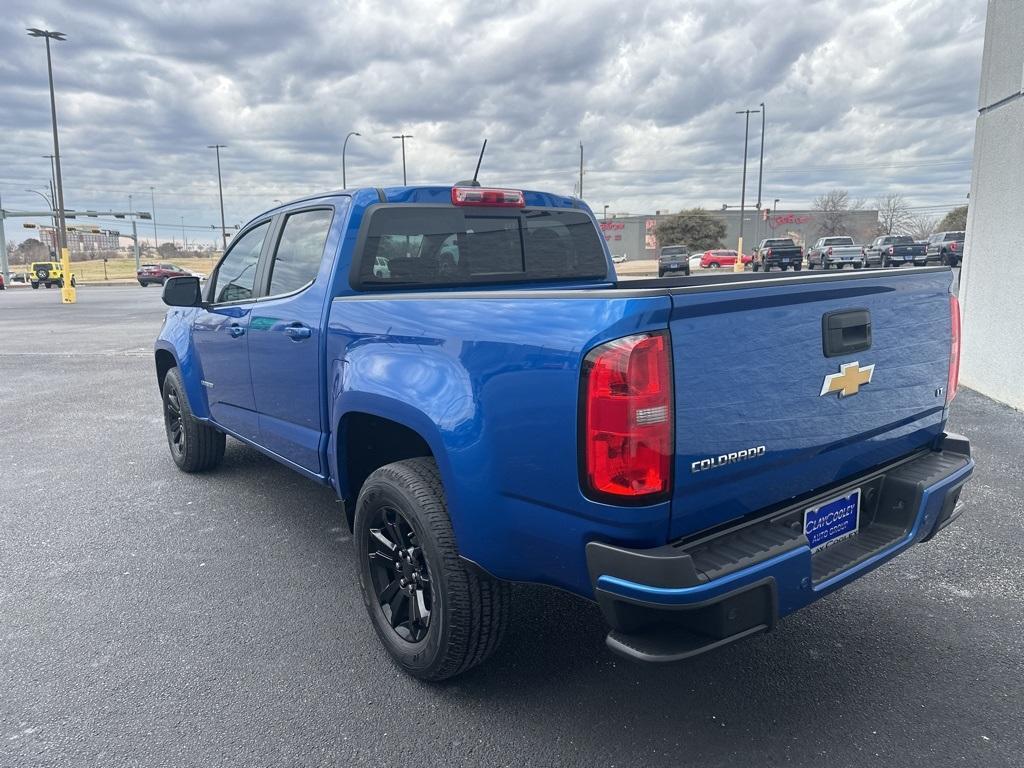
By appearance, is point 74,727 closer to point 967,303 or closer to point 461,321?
point 461,321

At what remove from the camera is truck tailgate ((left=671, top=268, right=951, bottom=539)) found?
2.09 m

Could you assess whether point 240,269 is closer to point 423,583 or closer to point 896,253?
point 423,583

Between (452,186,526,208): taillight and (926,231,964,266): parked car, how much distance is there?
36.1 m

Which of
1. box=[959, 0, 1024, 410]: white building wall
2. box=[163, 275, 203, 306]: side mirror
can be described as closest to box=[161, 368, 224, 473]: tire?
box=[163, 275, 203, 306]: side mirror

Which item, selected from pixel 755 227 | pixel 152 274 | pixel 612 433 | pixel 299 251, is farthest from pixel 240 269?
pixel 755 227

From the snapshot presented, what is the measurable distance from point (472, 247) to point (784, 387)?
2.00 m

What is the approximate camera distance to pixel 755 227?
86438 millimetres

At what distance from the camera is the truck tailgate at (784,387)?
2.09 m

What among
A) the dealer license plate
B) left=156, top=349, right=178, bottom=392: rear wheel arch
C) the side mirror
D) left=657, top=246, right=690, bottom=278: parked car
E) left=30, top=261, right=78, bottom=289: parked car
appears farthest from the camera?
left=30, top=261, right=78, bottom=289: parked car

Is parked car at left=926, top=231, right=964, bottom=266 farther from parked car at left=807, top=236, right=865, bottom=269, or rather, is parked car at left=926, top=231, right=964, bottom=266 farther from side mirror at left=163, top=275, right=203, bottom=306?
side mirror at left=163, top=275, right=203, bottom=306

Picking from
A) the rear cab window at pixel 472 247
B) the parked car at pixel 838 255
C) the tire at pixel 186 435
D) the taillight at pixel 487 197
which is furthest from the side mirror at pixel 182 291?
the parked car at pixel 838 255

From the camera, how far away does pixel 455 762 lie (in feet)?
7.80

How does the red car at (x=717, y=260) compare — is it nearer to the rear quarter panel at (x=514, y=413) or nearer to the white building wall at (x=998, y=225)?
the white building wall at (x=998, y=225)

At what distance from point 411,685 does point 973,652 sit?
223 centimetres
